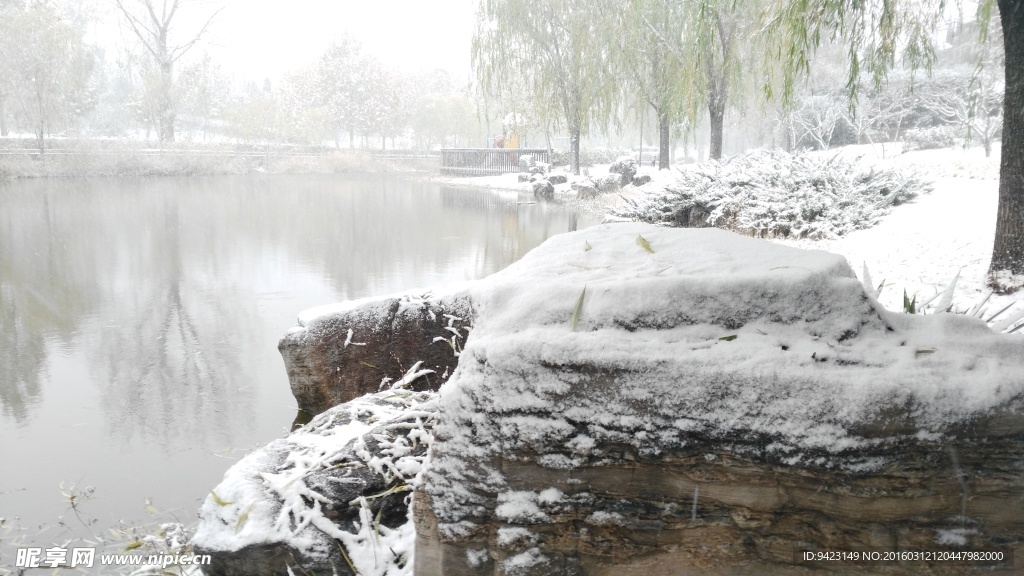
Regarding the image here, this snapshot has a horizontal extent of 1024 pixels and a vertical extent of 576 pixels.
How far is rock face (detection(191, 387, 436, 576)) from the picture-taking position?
6.93ft

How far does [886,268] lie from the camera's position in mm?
5816

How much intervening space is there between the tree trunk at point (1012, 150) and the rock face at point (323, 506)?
4621 mm

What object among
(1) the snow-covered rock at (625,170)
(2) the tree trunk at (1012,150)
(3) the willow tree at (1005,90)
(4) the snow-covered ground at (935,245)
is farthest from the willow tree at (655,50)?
(2) the tree trunk at (1012,150)

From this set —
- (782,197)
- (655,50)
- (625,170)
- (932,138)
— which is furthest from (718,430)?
(932,138)

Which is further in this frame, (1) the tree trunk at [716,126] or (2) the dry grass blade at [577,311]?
(1) the tree trunk at [716,126]

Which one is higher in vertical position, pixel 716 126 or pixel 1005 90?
pixel 716 126

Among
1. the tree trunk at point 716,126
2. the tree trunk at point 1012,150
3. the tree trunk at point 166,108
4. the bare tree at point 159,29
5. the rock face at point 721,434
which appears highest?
the bare tree at point 159,29

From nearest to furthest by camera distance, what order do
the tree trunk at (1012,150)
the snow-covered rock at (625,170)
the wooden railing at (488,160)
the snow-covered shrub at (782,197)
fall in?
the tree trunk at (1012,150), the snow-covered shrub at (782,197), the snow-covered rock at (625,170), the wooden railing at (488,160)

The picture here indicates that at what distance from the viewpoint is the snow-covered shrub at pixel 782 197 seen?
795 cm

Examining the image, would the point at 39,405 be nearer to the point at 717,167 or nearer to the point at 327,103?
the point at 717,167

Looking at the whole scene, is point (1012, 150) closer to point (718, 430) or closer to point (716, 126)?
point (718, 430)

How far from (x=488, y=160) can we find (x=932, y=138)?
17702 mm

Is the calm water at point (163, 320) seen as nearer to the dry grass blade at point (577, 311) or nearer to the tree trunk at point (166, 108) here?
the dry grass blade at point (577, 311)

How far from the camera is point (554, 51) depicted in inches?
774
